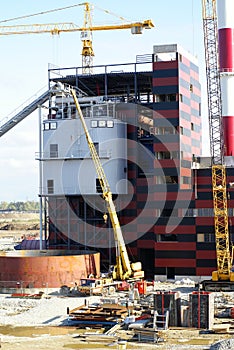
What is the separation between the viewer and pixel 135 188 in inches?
3332

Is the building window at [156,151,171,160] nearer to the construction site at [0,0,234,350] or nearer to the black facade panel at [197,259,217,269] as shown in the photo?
the construction site at [0,0,234,350]

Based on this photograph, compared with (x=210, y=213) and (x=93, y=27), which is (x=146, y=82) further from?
(x=93, y=27)

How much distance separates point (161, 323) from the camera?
179 ft

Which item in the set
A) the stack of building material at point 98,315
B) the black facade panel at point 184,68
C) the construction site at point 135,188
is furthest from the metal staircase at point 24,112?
the stack of building material at point 98,315

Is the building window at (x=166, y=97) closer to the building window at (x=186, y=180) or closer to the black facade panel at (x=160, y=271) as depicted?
the building window at (x=186, y=180)

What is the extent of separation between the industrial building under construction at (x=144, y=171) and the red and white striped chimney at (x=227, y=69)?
0.47 feet

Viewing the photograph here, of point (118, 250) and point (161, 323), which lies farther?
point (118, 250)

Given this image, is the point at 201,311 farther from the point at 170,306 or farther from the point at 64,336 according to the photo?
the point at 64,336

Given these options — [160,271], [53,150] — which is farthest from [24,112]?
[160,271]

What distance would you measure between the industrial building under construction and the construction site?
124 millimetres

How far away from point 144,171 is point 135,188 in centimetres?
238

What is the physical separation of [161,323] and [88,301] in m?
13.4

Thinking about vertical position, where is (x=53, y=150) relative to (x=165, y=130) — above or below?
below

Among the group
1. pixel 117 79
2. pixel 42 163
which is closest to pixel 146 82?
pixel 117 79
